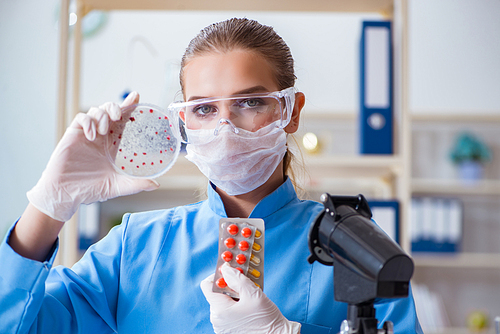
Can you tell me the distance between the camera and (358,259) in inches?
20.5

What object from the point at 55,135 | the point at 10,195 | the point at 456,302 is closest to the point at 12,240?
the point at 55,135

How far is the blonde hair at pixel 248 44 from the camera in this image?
1011mm

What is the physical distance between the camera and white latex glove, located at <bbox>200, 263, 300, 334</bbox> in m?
0.77

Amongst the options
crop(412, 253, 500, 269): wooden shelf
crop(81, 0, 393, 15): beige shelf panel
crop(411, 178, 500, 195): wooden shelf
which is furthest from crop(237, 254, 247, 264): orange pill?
crop(411, 178, 500, 195): wooden shelf

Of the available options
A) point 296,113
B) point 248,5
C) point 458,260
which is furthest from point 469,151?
point 296,113

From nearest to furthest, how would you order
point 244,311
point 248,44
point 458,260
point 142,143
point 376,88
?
1. point 244,311
2. point 142,143
3. point 248,44
4. point 376,88
5. point 458,260

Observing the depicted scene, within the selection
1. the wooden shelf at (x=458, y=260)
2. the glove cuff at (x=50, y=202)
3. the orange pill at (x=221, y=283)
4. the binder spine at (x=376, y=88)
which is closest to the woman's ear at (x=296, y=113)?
the orange pill at (x=221, y=283)

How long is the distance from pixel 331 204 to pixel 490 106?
2.97 metres

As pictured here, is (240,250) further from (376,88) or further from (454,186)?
(454,186)

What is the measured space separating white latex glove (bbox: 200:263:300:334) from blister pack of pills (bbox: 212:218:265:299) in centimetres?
2

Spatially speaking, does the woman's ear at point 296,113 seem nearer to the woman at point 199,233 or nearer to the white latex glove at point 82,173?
the woman at point 199,233

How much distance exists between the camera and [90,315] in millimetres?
907

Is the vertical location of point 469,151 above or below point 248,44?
below

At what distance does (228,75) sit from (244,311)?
1.57 ft
